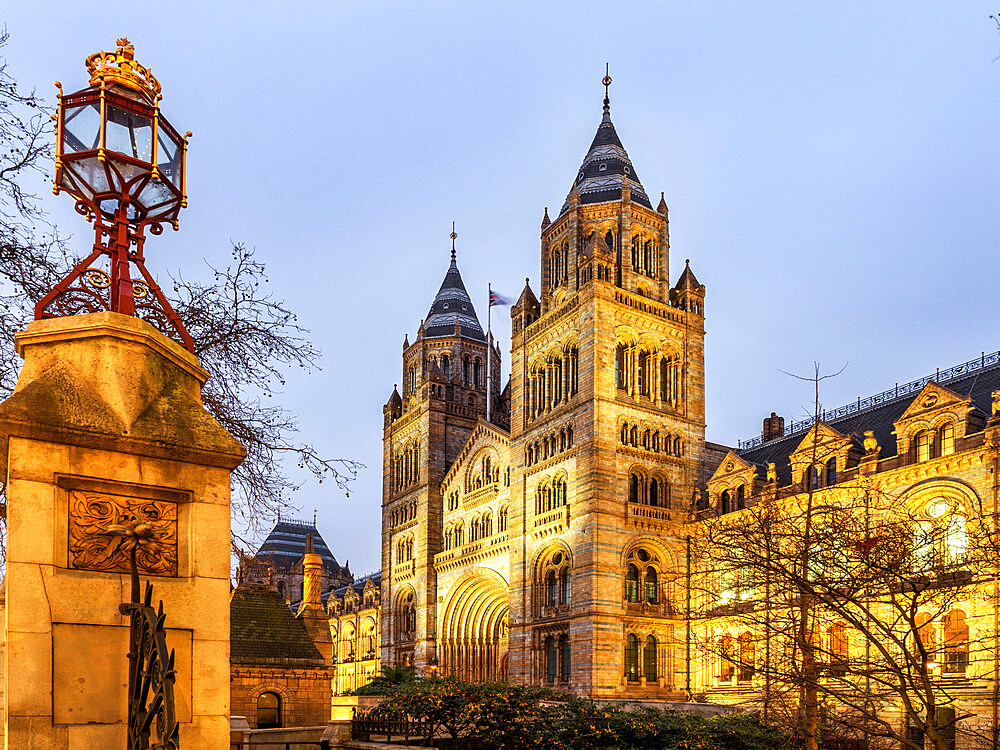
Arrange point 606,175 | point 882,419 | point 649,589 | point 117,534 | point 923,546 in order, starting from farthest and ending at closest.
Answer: point 606,175
point 649,589
point 882,419
point 923,546
point 117,534

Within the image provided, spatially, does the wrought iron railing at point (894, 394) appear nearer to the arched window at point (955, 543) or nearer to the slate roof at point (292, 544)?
the arched window at point (955, 543)

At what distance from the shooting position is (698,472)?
44.8 meters

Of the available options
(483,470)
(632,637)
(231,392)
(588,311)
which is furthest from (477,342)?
(231,392)

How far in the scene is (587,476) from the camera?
40.6 metres

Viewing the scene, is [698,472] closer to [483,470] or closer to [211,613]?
[483,470]

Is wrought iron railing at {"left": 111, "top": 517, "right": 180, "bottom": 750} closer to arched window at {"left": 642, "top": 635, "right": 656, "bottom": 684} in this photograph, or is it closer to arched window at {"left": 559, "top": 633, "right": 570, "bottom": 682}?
arched window at {"left": 559, "top": 633, "right": 570, "bottom": 682}

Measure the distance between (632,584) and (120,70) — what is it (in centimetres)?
3963

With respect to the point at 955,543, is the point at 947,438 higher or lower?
higher

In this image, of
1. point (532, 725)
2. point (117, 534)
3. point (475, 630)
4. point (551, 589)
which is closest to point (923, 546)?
point (532, 725)

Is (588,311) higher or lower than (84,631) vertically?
higher

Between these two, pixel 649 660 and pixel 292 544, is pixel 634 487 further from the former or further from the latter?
pixel 292 544

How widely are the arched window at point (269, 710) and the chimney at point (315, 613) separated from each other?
219 centimetres

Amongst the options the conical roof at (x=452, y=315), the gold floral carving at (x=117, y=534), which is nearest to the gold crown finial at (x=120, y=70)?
the gold floral carving at (x=117, y=534)

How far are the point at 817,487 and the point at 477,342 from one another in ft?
103
